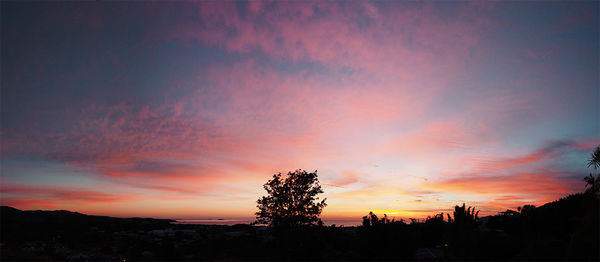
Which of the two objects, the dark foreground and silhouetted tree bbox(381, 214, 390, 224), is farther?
silhouetted tree bbox(381, 214, 390, 224)

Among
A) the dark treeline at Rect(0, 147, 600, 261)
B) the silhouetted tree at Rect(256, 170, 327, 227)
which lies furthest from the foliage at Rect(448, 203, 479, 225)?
the silhouetted tree at Rect(256, 170, 327, 227)

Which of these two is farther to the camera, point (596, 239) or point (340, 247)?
point (340, 247)

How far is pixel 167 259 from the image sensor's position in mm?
15391

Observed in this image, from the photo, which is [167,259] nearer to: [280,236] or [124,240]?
[280,236]

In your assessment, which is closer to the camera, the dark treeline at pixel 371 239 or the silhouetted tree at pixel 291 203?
the dark treeline at pixel 371 239

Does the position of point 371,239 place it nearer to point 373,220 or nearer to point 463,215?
point 373,220

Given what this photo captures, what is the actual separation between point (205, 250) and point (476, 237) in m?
14.4

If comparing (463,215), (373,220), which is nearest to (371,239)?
(373,220)

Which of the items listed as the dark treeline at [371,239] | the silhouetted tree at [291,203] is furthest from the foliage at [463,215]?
the silhouetted tree at [291,203]

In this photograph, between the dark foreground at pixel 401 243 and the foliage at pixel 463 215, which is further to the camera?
the foliage at pixel 463 215

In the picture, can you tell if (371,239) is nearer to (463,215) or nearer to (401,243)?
(401,243)

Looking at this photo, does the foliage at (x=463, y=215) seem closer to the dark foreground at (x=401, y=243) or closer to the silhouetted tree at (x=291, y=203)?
the dark foreground at (x=401, y=243)

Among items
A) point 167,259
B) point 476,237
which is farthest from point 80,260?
point 476,237

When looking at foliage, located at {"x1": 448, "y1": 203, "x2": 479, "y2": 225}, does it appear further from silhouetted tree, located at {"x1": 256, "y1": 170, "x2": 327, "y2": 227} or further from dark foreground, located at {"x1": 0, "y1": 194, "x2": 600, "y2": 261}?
silhouetted tree, located at {"x1": 256, "y1": 170, "x2": 327, "y2": 227}
